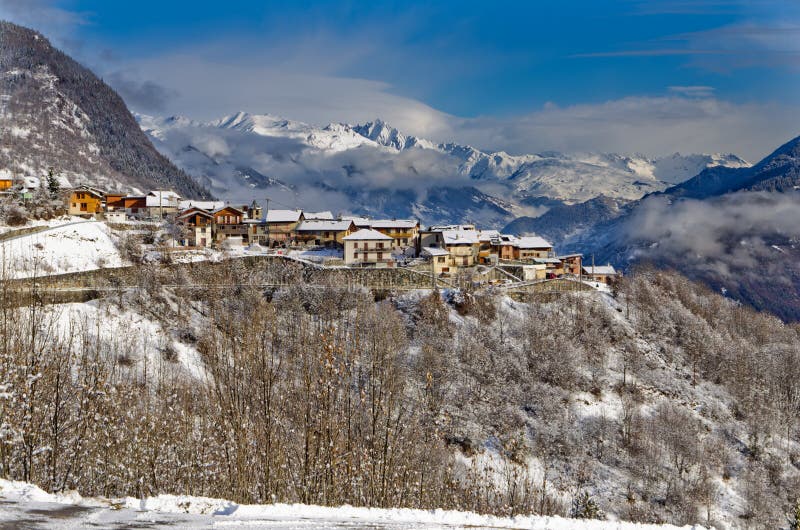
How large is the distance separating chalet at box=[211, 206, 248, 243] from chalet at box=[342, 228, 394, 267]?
16.0 metres

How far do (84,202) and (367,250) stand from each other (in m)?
36.1

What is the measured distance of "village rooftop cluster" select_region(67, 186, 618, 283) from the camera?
205 feet

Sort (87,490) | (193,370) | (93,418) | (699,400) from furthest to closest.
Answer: (699,400) < (193,370) < (93,418) < (87,490)

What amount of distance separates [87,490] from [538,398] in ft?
112

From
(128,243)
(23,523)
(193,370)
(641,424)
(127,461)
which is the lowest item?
(641,424)

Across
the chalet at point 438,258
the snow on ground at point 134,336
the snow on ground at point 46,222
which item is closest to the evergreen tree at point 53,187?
the snow on ground at point 46,222

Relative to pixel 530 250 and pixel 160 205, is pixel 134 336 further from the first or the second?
pixel 530 250

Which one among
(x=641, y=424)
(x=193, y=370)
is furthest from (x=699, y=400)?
(x=193, y=370)

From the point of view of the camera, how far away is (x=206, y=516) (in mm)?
8055

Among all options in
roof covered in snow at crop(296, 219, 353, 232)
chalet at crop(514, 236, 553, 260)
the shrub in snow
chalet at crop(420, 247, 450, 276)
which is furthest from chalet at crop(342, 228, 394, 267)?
the shrub in snow

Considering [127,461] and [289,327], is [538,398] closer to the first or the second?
[289,327]

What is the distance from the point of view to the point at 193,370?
36750mm

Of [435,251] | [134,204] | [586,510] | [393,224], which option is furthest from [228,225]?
[586,510]

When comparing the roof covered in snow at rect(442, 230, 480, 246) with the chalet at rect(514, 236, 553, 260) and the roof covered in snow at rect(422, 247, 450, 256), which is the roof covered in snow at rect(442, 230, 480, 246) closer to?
the roof covered in snow at rect(422, 247, 450, 256)
